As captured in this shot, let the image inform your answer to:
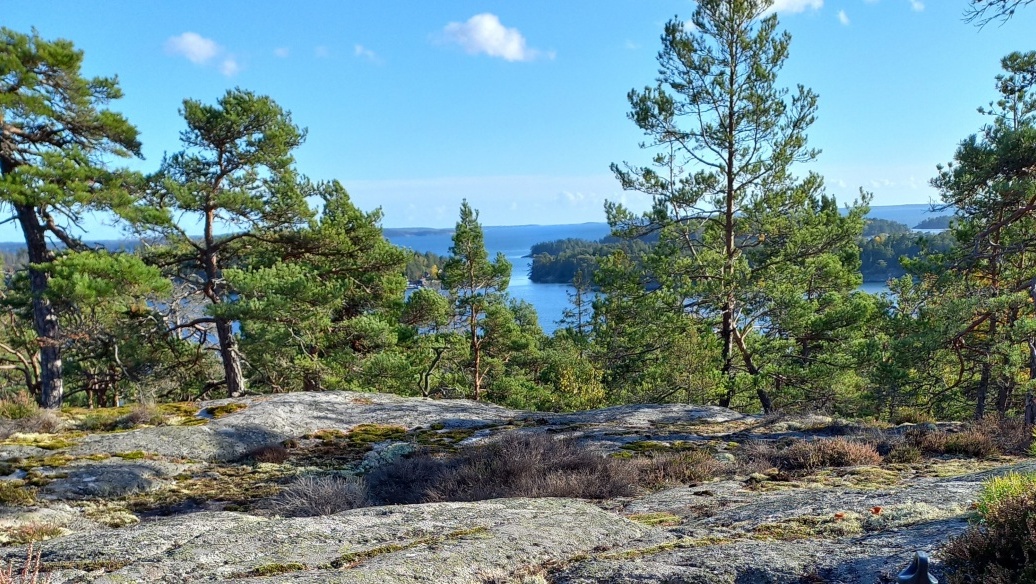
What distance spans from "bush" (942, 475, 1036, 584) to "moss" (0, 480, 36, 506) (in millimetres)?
8327

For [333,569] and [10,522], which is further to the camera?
[10,522]

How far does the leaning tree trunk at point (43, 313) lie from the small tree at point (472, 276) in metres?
12.3

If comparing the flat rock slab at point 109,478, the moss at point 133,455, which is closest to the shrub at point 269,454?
the flat rock slab at point 109,478

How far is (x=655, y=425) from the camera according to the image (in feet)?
34.8

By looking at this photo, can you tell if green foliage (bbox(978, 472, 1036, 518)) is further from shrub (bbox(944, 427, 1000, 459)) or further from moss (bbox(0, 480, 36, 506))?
moss (bbox(0, 480, 36, 506))

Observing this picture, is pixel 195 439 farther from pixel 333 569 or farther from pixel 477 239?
pixel 477 239

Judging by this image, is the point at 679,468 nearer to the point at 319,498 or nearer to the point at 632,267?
the point at 319,498

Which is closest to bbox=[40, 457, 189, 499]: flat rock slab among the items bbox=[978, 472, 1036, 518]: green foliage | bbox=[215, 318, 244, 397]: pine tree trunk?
bbox=[215, 318, 244, 397]: pine tree trunk

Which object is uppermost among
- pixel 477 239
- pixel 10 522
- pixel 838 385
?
pixel 477 239

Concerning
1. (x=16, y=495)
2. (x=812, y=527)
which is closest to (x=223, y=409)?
(x=16, y=495)

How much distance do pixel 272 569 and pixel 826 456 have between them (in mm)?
6406

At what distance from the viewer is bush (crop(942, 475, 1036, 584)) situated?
2.65 metres

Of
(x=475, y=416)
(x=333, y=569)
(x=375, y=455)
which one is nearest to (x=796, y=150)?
(x=475, y=416)

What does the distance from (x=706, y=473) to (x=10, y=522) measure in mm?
7166
